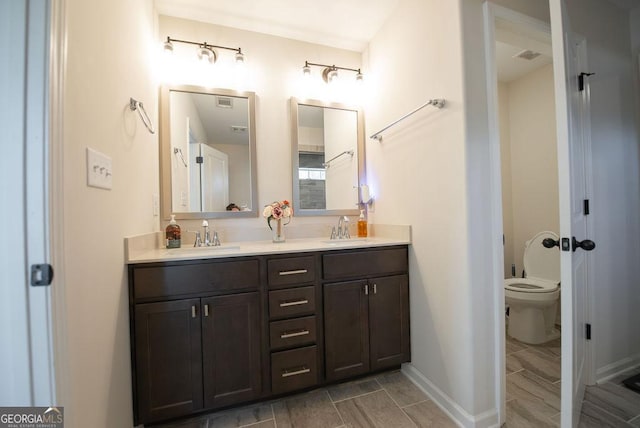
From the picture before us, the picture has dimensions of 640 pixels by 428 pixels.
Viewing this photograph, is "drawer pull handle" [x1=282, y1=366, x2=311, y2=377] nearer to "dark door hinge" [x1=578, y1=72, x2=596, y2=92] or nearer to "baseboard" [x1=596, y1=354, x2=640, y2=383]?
"baseboard" [x1=596, y1=354, x2=640, y2=383]

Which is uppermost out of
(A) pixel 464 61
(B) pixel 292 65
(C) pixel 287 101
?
(B) pixel 292 65

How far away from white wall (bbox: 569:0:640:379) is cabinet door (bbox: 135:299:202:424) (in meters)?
2.32

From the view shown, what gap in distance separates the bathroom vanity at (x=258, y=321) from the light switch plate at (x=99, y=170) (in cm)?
41

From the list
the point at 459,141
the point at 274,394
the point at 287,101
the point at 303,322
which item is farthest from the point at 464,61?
the point at 274,394

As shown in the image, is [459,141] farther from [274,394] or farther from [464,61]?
[274,394]

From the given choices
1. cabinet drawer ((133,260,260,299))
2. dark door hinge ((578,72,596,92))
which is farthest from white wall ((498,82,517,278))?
cabinet drawer ((133,260,260,299))

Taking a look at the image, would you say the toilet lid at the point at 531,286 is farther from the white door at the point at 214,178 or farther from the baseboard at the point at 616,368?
the white door at the point at 214,178

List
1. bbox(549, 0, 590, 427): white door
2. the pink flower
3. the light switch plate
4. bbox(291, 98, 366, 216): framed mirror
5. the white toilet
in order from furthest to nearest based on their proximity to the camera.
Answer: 1. bbox(291, 98, 366, 216): framed mirror
2. the white toilet
3. the pink flower
4. bbox(549, 0, 590, 427): white door
5. the light switch plate

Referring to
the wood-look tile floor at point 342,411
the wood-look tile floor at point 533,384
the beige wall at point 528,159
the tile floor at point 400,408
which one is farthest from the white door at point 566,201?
the beige wall at point 528,159

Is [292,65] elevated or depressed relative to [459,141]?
elevated

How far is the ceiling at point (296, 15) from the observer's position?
1.73 metres

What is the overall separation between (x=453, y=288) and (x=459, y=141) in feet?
2.54

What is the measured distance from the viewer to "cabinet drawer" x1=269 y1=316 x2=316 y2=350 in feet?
4.64

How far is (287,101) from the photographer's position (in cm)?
205
